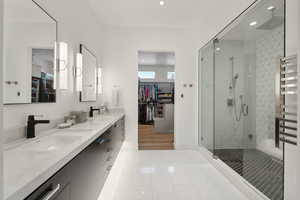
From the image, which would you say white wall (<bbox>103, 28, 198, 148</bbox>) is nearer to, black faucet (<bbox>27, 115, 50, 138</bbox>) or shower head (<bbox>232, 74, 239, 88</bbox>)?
shower head (<bbox>232, 74, 239, 88</bbox>)

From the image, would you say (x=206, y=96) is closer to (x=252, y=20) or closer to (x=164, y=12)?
(x=252, y=20)

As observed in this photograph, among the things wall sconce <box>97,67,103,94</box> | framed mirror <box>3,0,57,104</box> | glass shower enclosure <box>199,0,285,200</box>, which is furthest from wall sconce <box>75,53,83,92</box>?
glass shower enclosure <box>199,0,285,200</box>

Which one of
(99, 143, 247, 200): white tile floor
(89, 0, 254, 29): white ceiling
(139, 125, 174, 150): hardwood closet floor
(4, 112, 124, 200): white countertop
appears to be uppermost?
(89, 0, 254, 29): white ceiling

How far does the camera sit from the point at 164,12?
11.1ft

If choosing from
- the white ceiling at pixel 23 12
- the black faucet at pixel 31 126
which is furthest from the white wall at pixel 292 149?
the white ceiling at pixel 23 12

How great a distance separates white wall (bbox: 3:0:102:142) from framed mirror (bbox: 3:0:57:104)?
0.28 feet

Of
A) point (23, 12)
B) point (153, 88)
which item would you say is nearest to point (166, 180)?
point (23, 12)

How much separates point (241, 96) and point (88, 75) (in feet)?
9.74

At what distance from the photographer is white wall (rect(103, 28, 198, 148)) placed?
4.05m

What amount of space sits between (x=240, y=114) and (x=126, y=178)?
8.07 ft

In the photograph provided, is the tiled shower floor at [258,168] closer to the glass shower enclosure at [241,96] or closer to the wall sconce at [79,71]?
the glass shower enclosure at [241,96]

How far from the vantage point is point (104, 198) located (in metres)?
2.04

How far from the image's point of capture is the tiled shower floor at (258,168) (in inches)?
71.1

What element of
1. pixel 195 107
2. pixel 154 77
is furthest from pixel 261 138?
pixel 154 77
